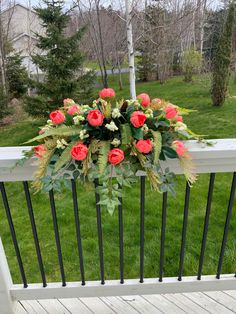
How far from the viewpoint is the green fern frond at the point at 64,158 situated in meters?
0.97

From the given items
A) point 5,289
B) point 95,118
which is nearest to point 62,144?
point 95,118

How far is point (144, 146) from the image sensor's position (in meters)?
0.94

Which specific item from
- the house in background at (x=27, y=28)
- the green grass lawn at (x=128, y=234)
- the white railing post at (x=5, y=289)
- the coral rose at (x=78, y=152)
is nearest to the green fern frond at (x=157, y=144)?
the coral rose at (x=78, y=152)

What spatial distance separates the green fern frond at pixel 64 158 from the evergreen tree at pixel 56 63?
599 centimetres

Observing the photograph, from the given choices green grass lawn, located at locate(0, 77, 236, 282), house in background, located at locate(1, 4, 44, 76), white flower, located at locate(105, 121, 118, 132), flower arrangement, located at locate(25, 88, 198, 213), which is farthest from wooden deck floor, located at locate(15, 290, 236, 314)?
house in background, located at locate(1, 4, 44, 76)

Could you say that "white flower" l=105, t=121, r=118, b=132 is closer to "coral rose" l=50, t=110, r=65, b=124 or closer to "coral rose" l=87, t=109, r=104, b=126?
"coral rose" l=87, t=109, r=104, b=126

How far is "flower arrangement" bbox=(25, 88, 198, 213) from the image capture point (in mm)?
948

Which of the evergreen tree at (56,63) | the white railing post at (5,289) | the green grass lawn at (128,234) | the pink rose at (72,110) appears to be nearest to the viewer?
the pink rose at (72,110)

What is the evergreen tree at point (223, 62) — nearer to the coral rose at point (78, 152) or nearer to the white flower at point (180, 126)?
the white flower at point (180, 126)

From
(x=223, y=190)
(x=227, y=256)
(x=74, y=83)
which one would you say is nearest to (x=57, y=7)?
(x=74, y=83)

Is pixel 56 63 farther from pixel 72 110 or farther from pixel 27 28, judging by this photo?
Answer: pixel 27 28

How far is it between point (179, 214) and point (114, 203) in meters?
2.08

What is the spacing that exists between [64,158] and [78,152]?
0.07m

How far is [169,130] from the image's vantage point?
100 cm
